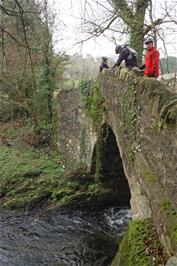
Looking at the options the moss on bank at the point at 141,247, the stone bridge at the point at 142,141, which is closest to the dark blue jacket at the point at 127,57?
the stone bridge at the point at 142,141

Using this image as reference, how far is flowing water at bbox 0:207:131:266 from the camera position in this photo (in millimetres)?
9734

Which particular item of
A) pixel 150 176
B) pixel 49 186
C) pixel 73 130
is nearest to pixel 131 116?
pixel 150 176

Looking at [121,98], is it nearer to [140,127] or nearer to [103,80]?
[140,127]

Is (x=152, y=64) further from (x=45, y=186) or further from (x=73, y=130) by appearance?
(x=45, y=186)

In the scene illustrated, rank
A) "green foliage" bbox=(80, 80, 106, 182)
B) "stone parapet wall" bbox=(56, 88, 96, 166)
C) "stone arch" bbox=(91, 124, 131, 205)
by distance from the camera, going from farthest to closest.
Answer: "stone parapet wall" bbox=(56, 88, 96, 166) → "stone arch" bbox=(91, 124, 131, 205) → "green foliage" bbox=(80, 80, 106, 182)

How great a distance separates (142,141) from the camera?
6.82 metres

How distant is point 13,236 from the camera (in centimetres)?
1108

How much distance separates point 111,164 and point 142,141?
259 inches

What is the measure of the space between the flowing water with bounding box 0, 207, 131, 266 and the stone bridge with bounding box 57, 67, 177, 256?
158cm

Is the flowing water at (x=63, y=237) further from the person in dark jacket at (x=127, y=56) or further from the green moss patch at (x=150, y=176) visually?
the person in dark jacket at (x=127, y=56)

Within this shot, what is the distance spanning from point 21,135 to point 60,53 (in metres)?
3.89

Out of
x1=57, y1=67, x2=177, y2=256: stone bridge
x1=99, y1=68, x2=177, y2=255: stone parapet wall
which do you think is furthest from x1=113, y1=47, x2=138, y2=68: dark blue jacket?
x1=99, y1=68, x2=177, y2=255: stone parapet wall

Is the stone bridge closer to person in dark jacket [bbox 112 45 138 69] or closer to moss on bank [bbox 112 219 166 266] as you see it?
Result: moss on bank [bbox 112 219 166 266]

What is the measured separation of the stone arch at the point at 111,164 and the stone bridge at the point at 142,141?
0.10ft
